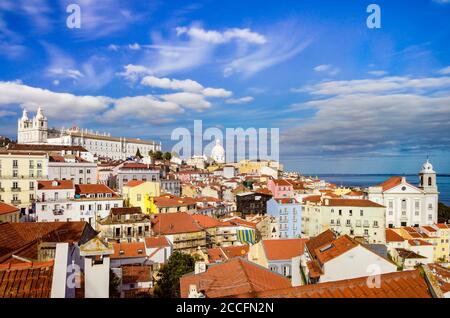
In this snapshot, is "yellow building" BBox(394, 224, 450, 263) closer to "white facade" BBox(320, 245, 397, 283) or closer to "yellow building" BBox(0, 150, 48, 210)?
"white facade" BBox(320, 245, 397, 283)

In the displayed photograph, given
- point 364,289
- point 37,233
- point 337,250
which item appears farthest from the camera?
point 37,233

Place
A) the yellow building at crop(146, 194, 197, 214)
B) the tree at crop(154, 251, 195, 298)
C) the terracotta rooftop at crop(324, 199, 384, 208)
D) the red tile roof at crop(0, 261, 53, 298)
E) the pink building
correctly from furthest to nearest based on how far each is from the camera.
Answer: the pink building, the terracotta rooftop at crop(324, 199, 384, 208), the yellow building at crop(146, 194, 197, 214), the tree at crop(154, 251, 195, 298), the red tile roof at crop(0, 261, 53, 298)

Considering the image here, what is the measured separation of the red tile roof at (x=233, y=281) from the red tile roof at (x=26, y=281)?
101 inches

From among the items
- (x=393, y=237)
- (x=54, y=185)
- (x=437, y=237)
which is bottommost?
(x=437, y=237)

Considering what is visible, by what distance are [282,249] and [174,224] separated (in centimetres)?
777

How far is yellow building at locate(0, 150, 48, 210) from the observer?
24.8 m

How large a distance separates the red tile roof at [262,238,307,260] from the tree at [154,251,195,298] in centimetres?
351

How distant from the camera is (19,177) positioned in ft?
83.6

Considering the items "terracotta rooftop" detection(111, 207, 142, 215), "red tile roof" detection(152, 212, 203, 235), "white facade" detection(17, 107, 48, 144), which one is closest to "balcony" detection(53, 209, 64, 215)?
"terracotta rooftop" detection(111, 207, 142, 215)

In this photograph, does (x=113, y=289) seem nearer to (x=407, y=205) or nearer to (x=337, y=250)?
(x=337, y=250)

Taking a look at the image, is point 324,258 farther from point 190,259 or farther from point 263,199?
point 263,199

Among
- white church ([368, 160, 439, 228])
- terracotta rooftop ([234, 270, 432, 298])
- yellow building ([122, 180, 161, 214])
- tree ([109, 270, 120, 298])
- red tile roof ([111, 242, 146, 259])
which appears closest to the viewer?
terracotta rooftop ([234, 270, 432, 298])

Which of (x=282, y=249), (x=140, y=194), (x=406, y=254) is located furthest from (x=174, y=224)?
(x=406, y=254)
